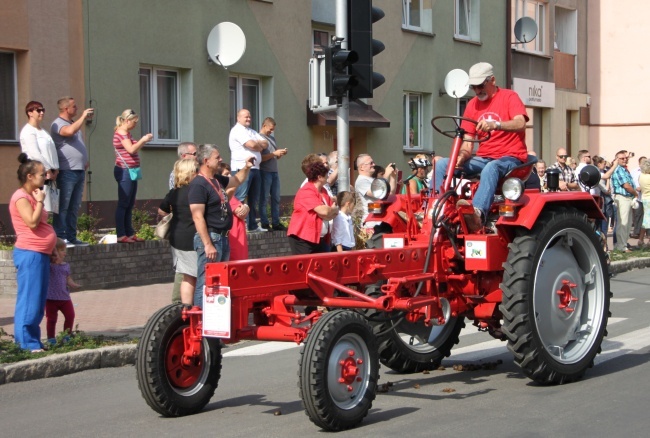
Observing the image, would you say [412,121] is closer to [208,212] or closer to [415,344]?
[208,212]

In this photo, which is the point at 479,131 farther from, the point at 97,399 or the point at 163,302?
the point at 163,302

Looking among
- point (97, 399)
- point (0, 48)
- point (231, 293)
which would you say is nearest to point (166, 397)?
point (231, 293)

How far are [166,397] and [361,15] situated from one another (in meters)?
6.72

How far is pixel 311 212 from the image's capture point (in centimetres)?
1248

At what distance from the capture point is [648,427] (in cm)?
714

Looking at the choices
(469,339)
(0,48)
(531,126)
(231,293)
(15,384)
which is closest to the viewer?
(231,293)

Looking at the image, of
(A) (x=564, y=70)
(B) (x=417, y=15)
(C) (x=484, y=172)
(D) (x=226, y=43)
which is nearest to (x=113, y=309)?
(C) (x=484, y=172)

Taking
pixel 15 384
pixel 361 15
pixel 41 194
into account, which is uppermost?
pixel 361 15

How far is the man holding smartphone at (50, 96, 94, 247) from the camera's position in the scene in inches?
563

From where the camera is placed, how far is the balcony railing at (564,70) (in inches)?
1406

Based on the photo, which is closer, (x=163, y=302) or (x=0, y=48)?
(x=163, y=302)

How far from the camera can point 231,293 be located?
696 cm

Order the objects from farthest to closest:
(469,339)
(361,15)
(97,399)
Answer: (361,15), (469,339), (97,399)

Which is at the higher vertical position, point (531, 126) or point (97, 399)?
point (531, 126)
